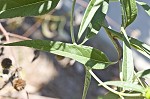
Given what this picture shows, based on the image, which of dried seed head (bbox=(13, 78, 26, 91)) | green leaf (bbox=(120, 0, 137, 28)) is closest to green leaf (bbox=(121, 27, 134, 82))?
green leaf (bbox=(120, 0, 137, 28))

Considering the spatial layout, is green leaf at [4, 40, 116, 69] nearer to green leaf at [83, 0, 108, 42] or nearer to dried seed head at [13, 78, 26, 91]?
green leaf at [83, 0, 108, 42]

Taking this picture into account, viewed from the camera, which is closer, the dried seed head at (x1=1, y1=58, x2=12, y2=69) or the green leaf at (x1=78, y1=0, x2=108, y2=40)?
the green leaf at (x1=78, y1=0, x2=108, y2=40)

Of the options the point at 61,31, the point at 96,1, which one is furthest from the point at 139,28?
the point at 96,1

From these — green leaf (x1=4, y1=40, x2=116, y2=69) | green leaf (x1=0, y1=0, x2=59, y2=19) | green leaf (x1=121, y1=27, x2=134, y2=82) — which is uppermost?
green leaf (x1=0, y1=0, x2=59, y2=19)

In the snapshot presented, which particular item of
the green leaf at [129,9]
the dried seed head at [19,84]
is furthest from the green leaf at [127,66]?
the dried seed head at [19,84]

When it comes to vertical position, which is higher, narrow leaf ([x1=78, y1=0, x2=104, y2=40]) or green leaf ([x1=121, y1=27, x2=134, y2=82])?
narrow leaf ([x1=78, y1=0, x2=104, y2=40])

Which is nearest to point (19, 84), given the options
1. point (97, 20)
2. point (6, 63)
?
point (6, 63)

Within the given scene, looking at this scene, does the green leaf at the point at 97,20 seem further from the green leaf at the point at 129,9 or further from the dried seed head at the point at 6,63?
the dried seed head at the point at 6,63
